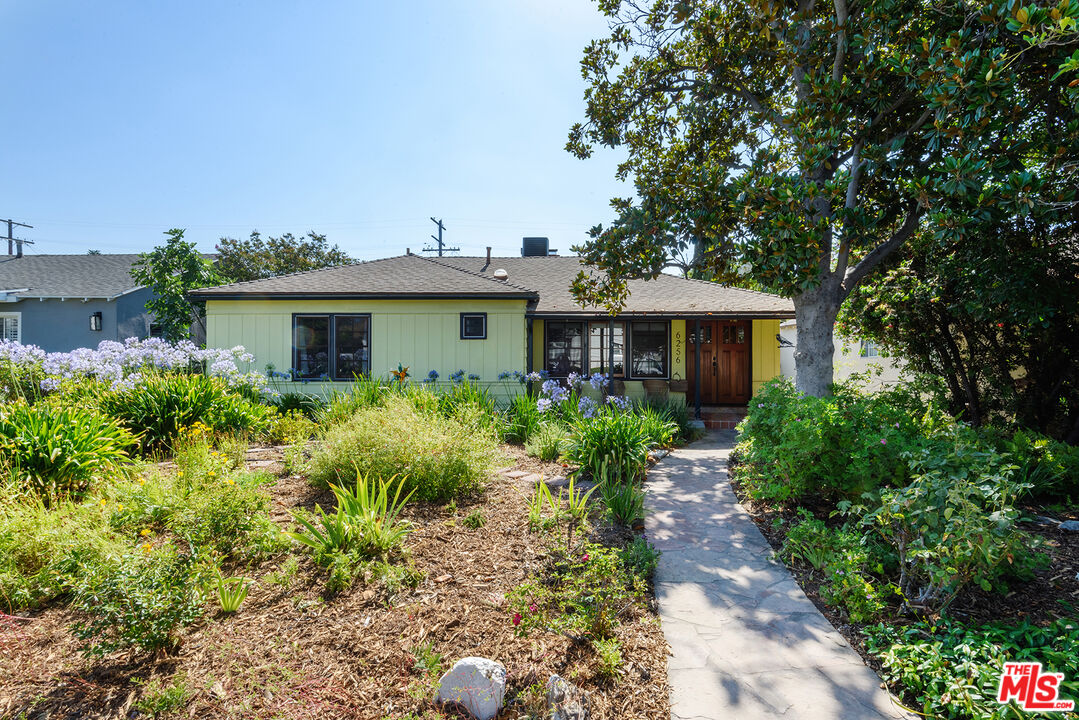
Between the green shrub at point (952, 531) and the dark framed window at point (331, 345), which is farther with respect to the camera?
the dark framed window at point (331, 345)

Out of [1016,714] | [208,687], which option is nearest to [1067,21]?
[1016,714]

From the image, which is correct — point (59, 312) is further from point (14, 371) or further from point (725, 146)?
point (725, 146)

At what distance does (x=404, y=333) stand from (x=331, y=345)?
166 centimetres

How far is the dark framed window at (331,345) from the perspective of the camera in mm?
10492

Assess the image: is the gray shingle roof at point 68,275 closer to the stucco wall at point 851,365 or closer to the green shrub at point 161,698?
the green shrub at point 161,698

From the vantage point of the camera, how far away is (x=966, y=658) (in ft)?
7.29

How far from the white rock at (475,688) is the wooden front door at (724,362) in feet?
34.9

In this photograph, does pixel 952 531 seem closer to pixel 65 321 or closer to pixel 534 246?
pixel 534 246

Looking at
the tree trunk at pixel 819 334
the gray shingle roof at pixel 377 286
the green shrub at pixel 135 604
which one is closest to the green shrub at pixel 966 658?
the green shrub at pixel 135 604

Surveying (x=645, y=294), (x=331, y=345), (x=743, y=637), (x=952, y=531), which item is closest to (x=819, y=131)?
(x=952, y=531)

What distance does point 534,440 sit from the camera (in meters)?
6.46

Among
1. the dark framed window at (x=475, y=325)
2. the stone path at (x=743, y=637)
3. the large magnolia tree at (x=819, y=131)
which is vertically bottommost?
the stone path at (x=743, y=637)

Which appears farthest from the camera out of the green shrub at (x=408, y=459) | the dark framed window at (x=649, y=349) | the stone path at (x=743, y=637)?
the dark framed window at (x=649, y=349)

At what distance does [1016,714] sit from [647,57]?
877 centimetres
